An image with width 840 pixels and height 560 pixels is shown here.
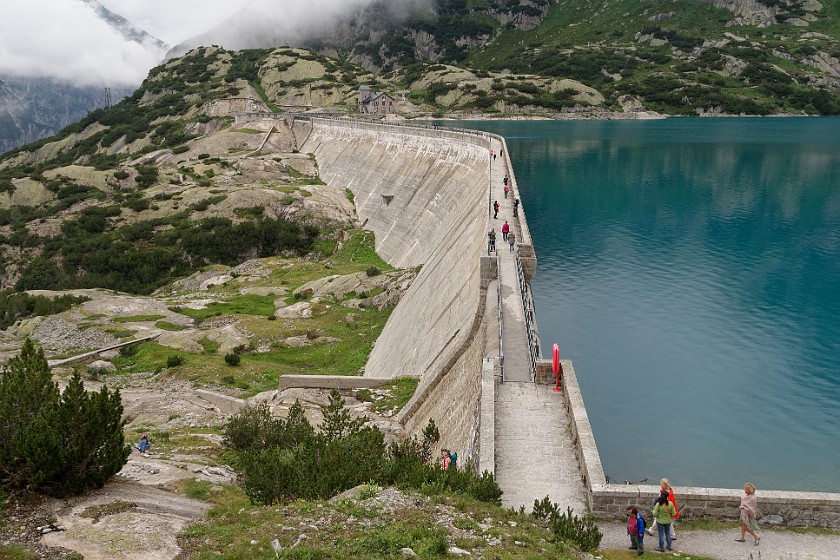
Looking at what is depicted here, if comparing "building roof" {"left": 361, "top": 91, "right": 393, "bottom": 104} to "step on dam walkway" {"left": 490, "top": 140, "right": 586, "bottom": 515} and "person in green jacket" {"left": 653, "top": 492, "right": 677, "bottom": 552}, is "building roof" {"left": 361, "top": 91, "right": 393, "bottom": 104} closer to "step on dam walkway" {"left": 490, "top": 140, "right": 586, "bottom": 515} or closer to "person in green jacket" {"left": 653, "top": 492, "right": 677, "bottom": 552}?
"step on dam walkway" {"left": 490, "top": 140, "right": 586, "bottom": 515}

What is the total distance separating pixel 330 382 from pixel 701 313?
31.6m

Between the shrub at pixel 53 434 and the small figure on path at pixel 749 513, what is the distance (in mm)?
15967

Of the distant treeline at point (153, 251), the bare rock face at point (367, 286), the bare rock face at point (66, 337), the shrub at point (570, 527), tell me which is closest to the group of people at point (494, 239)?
the bare rock face at point (367, 286)

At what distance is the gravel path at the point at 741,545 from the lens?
14.1 metres

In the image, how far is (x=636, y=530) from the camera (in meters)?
14.3

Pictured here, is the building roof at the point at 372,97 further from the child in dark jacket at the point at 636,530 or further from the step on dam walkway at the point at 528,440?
the child in dark jacket at the point at 636,530

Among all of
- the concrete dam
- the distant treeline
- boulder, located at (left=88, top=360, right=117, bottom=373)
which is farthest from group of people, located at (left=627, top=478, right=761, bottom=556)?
the distant treeline

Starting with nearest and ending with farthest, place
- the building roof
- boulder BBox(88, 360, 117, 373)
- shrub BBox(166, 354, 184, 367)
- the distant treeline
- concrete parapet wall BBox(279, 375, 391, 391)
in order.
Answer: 1. concrete parapet wall BBox(279, 375, 391, 391)
2. shrub BBox(166, 354, 184, 367)
3. boulder BBox(88, 360, 117, 373)
4. the distant treeline
5. the building roof

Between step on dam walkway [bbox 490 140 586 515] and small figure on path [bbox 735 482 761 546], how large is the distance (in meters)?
3.56

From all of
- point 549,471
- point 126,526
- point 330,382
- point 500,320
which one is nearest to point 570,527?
point 549,471

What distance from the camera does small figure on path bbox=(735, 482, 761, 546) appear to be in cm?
1459

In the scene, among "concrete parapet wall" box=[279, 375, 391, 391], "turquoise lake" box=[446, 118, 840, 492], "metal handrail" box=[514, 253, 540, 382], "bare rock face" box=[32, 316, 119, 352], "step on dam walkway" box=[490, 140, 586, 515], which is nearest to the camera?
"step on dam walkway" box=[490, 140, 586, 515]

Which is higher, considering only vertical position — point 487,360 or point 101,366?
point 487,360

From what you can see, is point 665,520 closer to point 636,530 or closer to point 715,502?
point 636,530
